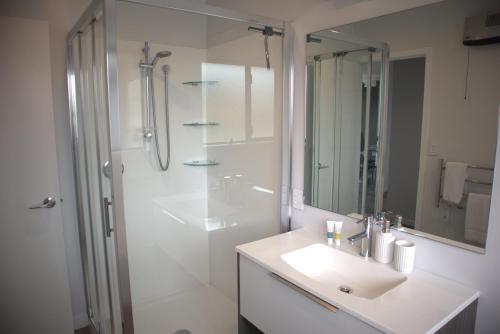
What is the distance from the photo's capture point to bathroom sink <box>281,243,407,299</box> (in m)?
1.53

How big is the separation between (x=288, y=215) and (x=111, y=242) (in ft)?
3.58

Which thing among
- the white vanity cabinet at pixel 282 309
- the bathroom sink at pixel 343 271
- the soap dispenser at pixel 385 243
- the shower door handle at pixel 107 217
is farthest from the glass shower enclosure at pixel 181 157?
the soap dispenser at pixel 385 243

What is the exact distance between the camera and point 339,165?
1969mm

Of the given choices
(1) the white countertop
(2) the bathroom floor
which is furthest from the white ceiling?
(2) the bathroom floor

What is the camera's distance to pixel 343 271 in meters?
1.71

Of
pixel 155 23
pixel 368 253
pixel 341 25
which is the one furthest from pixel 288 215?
Result: pixel 155 23

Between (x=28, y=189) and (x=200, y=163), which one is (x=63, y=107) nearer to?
(x=28, y=189)

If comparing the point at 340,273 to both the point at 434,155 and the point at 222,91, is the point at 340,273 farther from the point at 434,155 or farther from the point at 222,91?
the point at 222,91

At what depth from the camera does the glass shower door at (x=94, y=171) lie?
5.69ft

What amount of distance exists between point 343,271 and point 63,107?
217cm

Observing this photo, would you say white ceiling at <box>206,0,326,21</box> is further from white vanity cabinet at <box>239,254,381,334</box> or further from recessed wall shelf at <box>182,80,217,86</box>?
white vanity cabinet at <box>239,254,381,334</box>

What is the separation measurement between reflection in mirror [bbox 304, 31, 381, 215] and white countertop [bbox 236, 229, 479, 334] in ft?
1.39

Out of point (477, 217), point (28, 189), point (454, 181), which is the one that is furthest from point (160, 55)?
point (477, 217)

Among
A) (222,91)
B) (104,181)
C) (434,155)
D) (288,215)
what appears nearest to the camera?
(434,155)
